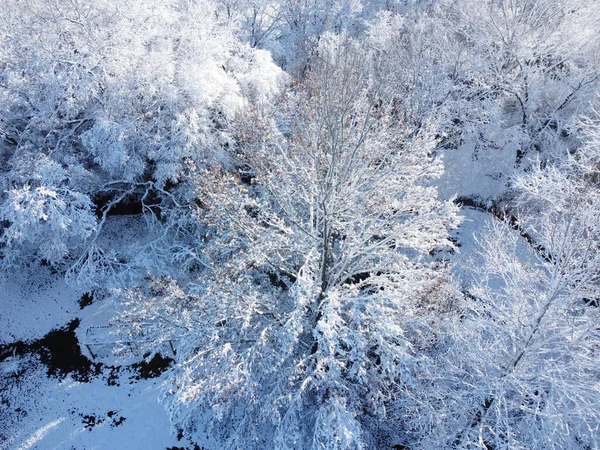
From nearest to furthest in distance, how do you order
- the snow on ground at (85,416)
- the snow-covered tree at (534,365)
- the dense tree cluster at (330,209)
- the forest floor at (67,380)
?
the snow-covered tree at (534,365) < the dense tree cluster at (330,209) < the snow on ground at (85,416) < the forest floor at (67,380)

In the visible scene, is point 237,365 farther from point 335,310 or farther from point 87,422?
point 87,422

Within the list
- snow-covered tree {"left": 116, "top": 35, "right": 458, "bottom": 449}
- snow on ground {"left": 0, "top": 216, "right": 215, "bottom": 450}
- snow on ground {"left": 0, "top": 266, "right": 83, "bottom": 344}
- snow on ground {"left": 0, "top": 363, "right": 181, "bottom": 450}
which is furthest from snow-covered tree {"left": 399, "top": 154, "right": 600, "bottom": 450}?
snow on ground {"left": 0, "top": 266, "right": 83, "bottom": 344}

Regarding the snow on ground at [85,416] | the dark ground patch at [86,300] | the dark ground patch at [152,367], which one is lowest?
the snow on ground at [85,416]

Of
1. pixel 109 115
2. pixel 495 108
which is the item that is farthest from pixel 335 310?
pixel 495 108

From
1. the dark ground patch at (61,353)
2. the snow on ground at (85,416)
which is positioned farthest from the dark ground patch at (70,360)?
the snow on ground at (85,416)

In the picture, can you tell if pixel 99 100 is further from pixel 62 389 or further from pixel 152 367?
pixel 62 389

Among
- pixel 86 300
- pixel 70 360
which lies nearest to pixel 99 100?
pixel 86 300

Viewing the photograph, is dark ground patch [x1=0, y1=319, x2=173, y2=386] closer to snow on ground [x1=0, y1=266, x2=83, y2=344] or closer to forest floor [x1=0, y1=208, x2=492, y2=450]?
forest floor [x1=0, y1=208, x2=492, y2=450]

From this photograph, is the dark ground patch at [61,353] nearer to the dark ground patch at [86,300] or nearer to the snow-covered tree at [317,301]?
the dark ground patch at [86,300]

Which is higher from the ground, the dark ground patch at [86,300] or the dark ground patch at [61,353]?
the dark ground patch at [86,300]
